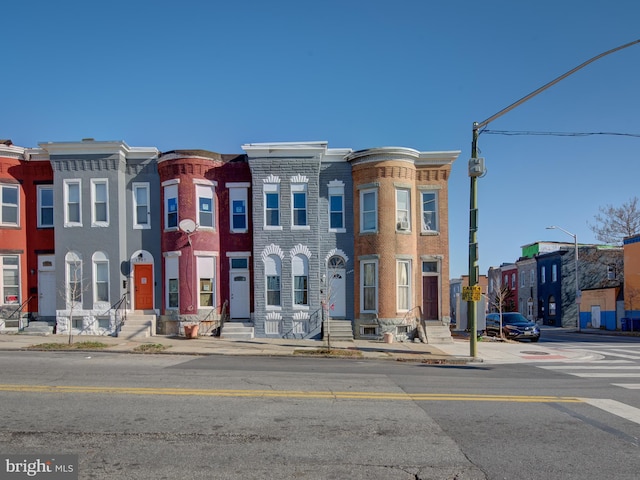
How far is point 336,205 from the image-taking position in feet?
72.9

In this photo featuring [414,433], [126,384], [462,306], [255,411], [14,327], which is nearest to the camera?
[414,433]

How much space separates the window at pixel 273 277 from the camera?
70.4 feet

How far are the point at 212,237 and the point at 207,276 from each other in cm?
177

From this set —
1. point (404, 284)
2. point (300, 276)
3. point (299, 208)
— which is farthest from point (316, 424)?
point (299, 208)

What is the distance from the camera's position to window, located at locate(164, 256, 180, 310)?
21.3 meters

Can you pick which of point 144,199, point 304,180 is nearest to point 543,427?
point 304,180

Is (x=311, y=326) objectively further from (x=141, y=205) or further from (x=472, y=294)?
(x=141, y=205)

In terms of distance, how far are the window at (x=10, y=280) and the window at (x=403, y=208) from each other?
17387mm

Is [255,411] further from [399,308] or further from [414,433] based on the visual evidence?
[399,308]

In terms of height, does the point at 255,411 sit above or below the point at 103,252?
below

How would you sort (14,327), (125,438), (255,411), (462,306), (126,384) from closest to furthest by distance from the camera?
(125,438)
(255,411)
(126,384)
(462,306)
(14,327)

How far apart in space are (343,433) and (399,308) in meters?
15.2

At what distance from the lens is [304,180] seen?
70.7ft

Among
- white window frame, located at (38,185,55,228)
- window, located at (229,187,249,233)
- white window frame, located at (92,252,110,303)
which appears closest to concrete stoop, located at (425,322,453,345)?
window, located at (229,187,249,233)
